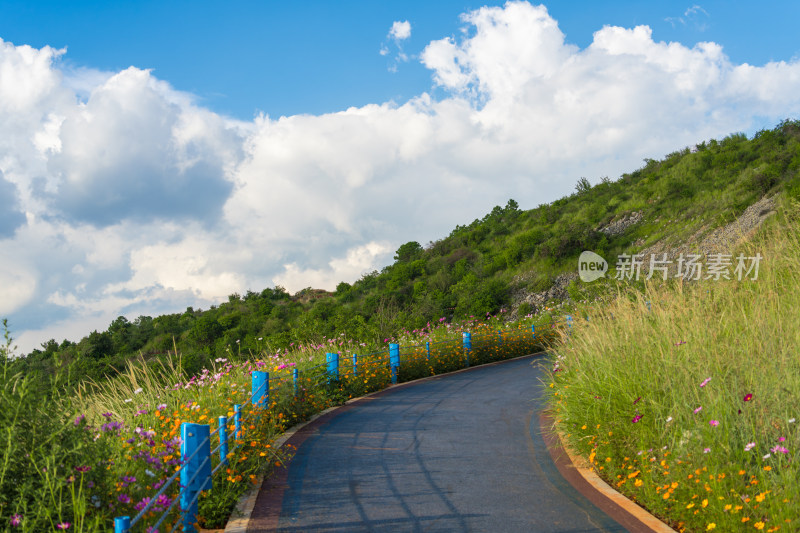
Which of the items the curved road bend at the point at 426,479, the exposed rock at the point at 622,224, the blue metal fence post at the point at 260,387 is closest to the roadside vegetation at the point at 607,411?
the blue metal fence post at the point at 260,387

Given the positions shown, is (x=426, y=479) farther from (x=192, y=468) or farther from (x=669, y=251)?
(x=669, y=251)

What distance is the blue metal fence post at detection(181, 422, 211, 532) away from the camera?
5.85 m

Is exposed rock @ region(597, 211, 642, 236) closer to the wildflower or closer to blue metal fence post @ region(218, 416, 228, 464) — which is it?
blue metal fence post @ region(218, 416, 228, 464)

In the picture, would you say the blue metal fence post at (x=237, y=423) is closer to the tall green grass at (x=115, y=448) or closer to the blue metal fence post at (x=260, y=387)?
the tall green grass at (x=115, y=448)

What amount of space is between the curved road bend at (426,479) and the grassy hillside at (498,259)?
22.7m

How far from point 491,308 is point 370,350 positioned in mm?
24221

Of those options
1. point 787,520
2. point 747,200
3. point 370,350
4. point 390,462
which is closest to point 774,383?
point 787,520

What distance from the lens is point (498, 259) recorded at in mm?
52000

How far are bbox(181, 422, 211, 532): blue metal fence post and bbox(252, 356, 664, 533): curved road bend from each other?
59cm

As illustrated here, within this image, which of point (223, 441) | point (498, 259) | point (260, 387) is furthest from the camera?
point (498, 259)

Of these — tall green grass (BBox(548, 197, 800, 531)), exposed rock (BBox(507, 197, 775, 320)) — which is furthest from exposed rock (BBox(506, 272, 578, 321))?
tall green grass (BBox(548, 197, 800, 531))

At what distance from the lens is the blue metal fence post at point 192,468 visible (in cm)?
585

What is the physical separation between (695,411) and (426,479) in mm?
3210

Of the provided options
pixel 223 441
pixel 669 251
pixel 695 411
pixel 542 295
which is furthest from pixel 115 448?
pixel 669 251
